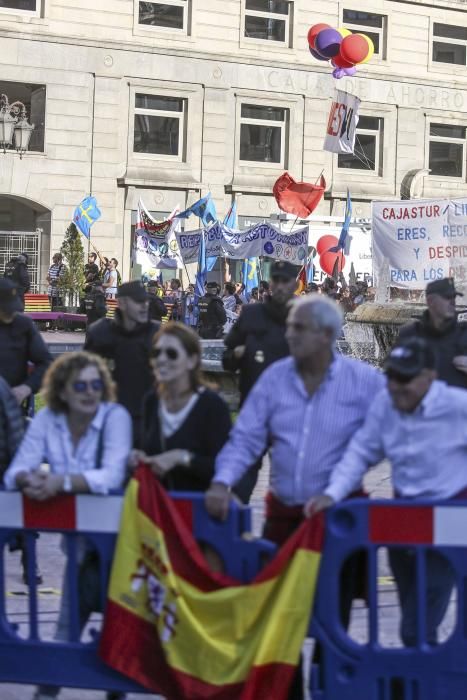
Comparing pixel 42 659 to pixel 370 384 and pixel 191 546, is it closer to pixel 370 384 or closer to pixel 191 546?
pixel 191 546

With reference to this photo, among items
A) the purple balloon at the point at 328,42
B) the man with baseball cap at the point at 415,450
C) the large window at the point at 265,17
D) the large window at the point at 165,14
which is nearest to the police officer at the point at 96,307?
the purple balloon at the point at 328,42

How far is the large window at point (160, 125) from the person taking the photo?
1674 inches

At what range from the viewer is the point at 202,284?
3030 cm

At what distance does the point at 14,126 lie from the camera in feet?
126

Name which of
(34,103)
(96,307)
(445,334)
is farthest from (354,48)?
(445,334)

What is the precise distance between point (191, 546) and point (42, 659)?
90 cm

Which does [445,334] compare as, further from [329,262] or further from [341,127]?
[329,262]

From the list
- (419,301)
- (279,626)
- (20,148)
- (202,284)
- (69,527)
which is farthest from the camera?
(20,148)

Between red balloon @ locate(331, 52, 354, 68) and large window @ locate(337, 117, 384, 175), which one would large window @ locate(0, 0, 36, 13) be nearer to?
large window @ locate(337, 117, 384, 175)

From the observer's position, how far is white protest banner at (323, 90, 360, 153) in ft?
92.6

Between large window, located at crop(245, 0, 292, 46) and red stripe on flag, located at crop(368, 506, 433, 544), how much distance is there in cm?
4025

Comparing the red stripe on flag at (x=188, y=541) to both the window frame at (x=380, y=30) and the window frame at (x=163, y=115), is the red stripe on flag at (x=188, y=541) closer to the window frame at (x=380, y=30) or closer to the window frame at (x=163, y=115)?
the window frame at (x=163, y=115)

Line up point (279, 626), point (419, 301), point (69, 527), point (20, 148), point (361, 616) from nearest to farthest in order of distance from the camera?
point (279, 626) < point (69, 527) < point (361, 616) < point (419, 301) < point (20, 148)

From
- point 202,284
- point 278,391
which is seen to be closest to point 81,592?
point 278,391
